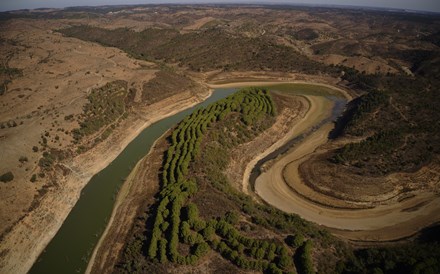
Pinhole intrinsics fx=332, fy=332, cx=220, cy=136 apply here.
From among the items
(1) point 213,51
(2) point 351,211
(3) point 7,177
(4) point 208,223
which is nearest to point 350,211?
(2) point 351,211

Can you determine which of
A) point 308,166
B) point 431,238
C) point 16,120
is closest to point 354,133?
point 308,166

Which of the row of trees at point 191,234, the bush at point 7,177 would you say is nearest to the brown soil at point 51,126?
the bush at point 7,177

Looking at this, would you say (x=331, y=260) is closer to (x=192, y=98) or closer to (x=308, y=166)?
(x=308, y=166)

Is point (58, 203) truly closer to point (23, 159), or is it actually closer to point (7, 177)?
point (7, 177)

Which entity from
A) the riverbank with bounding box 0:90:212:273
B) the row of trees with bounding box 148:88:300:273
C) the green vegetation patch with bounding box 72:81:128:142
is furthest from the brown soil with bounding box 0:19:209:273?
the row of trees with bounding box 148:88:300:273

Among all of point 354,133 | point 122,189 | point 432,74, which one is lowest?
point 122,189

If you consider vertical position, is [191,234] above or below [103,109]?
below
